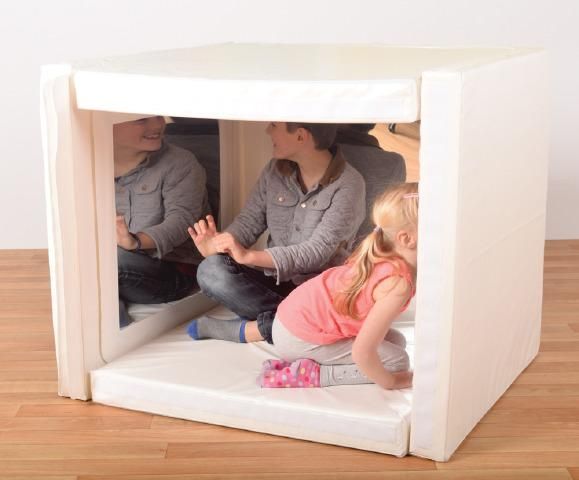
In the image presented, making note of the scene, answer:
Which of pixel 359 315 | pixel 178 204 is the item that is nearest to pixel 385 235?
pixel 359 315

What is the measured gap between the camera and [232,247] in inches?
76.9

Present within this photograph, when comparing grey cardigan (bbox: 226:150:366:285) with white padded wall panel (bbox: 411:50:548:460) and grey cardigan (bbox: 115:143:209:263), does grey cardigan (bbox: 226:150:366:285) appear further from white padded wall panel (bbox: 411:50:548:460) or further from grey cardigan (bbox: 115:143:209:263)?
white padded wall panel (bbox: 411:50:548:460)

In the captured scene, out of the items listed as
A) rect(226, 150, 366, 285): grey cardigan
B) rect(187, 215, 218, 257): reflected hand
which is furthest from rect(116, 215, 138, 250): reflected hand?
rect(226, 150, 366, 285): grey cardigan

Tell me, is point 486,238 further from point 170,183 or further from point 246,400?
point 170,183

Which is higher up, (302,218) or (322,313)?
(302,218)

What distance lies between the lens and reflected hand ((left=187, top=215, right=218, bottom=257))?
197cm

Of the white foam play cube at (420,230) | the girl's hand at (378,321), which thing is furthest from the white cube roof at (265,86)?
the girl's hand at (378,321)

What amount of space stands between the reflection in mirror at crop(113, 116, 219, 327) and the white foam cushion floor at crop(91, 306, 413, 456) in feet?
0.52

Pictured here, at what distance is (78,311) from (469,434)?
28.0 inches

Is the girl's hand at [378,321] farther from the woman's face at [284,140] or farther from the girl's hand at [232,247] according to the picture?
the woman's face at [284,140]

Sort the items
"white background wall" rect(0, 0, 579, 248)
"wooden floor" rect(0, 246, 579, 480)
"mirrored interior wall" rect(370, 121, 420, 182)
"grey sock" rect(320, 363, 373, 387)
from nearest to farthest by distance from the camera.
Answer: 1. "wooden floor" rect(0, 246, 579, 480)
2. "grey sock" rect(320, 363, 373, 387)
3. "mirrored interior wall" rect(370, 121, 420, 182)
4. "white background wall" rect(0, 0, 579, 248)

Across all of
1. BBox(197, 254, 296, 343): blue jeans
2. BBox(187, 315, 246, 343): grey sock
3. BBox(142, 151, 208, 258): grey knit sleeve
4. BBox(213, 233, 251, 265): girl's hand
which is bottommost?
BBox(187, 315, 246, 343): grey sock

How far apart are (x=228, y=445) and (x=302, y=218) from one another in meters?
0.63

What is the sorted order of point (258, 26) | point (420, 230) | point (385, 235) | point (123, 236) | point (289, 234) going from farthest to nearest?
point (258, 26) → point (289, 234) → point (123, 236) → point (385, 235) → point (420, 230)
